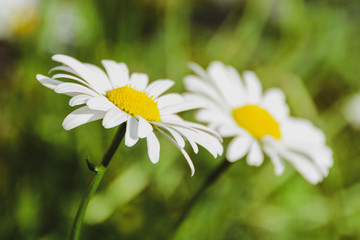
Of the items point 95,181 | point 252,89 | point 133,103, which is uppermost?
point 252,89

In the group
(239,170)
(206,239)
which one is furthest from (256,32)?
Answer: (206,239)

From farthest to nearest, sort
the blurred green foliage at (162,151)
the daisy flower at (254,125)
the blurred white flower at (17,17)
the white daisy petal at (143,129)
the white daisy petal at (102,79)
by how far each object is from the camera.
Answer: the blurred white flower at (17,17) < the blurred green foliage at (162,151) < the daisy flower at (254,125) < the white daisy petal at (102,79) < the white daisy petal at (143,129)

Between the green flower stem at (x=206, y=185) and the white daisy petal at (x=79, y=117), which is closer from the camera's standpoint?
the white daisy petal at (x=79, y=117)

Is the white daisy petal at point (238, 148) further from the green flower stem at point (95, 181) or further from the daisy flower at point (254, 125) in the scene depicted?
the green flower stem at point (95, 181)

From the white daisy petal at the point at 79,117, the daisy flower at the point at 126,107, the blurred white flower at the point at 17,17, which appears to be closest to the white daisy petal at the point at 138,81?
the daisy flower at the point at 126,107

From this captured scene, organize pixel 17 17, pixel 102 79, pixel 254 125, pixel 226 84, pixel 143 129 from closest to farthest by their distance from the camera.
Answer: pixel 143 129
pixel 102 79
pixel 254 125
pixel 226 84
pixel 17 17

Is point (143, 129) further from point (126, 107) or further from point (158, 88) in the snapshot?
point (158, 88)

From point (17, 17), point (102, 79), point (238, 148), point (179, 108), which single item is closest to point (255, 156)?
point (238, 148)
